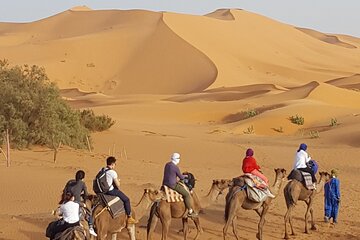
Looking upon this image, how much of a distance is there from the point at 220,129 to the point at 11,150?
17.8 meters

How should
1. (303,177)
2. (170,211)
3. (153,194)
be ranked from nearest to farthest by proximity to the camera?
(153,194), (170,211), (303,177)

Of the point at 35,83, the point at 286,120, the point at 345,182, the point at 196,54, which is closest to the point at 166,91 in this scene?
the point at 196,54

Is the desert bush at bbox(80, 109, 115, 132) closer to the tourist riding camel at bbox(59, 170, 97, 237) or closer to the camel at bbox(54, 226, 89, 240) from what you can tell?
the tourist riding camel at bbox(59, 170, 97, 237)

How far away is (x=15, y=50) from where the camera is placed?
94250 mm

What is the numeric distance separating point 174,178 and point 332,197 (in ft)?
16.1

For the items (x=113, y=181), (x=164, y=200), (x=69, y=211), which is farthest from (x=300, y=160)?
(x=69, y=211)

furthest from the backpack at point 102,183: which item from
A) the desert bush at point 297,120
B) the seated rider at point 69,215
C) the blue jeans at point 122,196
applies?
the desert bush at point 297,120

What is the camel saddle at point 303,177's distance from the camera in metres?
15.3

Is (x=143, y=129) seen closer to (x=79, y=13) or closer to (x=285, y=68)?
(x=285, y=68)

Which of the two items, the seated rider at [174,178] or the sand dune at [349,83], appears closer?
the seated rider at [174,178]

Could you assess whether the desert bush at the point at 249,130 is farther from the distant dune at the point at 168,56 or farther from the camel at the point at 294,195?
the distant dune at the point at 168,56

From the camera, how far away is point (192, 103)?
56.7 metres

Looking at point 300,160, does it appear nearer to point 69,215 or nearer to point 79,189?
point 79,189

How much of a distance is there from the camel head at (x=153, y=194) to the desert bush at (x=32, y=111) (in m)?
14.0
